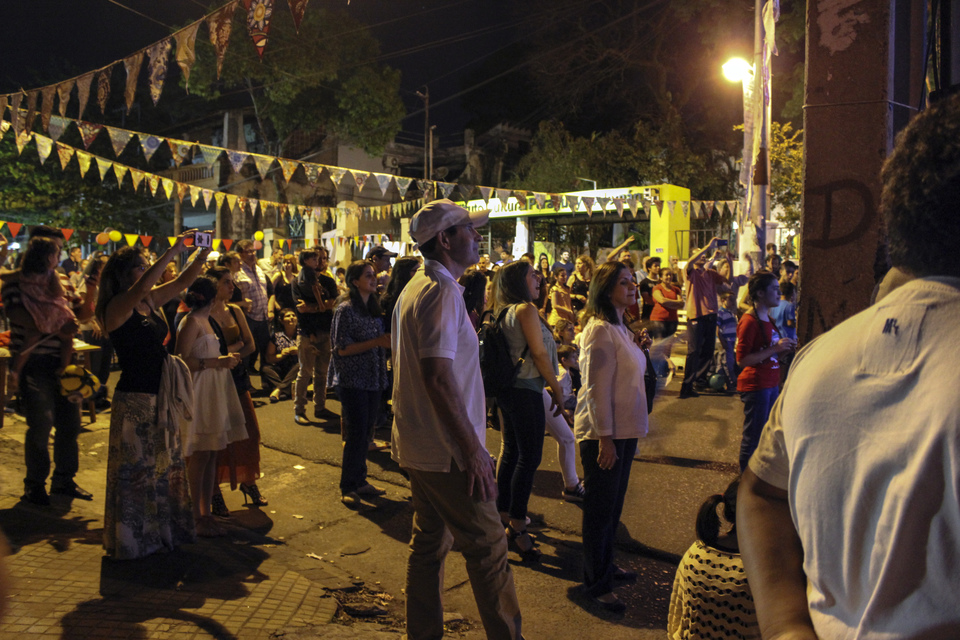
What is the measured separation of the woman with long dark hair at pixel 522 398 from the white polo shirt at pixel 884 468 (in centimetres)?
315

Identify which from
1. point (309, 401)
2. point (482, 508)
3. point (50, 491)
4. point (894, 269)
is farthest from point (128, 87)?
point (894, 269)

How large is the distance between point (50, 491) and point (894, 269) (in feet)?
19.8

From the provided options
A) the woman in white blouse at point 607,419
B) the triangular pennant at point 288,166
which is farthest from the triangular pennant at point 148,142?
the woman in white blouse at point 607,419

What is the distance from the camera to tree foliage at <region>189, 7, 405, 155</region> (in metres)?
24.3

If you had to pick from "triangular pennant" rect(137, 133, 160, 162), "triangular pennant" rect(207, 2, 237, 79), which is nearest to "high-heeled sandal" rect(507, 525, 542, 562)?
"triangular pennant" rect(207, 2, 237, 79)

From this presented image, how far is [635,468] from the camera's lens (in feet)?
20.2

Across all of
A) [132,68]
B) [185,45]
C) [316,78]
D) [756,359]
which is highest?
[316,78]

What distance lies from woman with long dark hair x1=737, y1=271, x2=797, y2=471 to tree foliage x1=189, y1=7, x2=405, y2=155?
2175 cm

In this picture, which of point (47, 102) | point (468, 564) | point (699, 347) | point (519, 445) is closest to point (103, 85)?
point (47, 102)

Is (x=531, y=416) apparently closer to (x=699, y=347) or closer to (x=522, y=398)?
(x=522, y=398)

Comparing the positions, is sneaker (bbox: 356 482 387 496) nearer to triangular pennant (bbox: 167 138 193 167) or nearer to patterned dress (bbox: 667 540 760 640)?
patterned dress (bbox: 667 540 760 640)

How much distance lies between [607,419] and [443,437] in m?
1.17

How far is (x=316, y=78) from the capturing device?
25.0 metres

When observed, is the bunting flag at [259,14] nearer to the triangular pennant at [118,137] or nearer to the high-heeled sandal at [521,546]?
the triangular pennant at [118,137]
